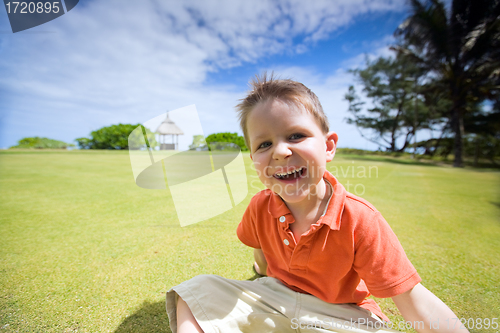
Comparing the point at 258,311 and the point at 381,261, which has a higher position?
the point at 381,261

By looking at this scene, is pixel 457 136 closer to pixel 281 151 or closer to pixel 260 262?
pixel 260 262

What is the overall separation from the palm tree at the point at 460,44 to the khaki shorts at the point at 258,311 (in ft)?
50.2

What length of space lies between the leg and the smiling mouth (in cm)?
67

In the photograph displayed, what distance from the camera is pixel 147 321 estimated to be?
1131 millimetres

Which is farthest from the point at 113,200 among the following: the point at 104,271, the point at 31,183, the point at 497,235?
the point at 497,235

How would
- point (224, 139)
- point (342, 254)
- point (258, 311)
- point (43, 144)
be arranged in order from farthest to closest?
point (43, 144)
point (224, 139)
point (258, 311)
point (342, 254)

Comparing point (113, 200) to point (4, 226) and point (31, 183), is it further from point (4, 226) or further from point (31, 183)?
point (31, 183)

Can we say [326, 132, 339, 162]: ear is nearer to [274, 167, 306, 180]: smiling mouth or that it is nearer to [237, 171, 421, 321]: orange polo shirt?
[237, 171, 421, 321]: orange polo shirt

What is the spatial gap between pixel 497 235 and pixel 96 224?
12.8 ft

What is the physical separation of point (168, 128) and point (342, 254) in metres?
2.23

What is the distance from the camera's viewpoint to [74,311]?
47.0 inches

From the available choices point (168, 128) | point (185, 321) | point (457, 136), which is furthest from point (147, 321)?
point (457, 136)

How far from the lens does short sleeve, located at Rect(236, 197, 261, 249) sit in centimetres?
132

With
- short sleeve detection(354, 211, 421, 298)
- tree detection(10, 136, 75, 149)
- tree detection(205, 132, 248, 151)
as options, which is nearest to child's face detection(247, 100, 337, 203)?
short sleeve detection(354, 211, 421, 298)
